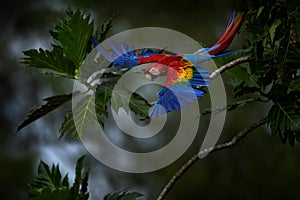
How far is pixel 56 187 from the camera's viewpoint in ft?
1.30

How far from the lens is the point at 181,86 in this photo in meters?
0.37

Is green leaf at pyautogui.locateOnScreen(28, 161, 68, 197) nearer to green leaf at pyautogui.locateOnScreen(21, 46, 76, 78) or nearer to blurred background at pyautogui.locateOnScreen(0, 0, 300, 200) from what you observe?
green leaf at pyautogui.locateOnScreen(21, 46, 76, 78)

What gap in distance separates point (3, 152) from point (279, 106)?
2.72 feet

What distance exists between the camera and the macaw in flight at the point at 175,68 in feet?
1.18

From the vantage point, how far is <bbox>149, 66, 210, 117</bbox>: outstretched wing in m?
0.36

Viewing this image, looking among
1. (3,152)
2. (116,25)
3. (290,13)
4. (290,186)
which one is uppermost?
(116,25)

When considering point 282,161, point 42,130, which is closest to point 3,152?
point 42,130

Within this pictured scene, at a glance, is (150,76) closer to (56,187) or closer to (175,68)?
(175,68)

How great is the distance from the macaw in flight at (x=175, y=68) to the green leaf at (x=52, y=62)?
0.03 meters

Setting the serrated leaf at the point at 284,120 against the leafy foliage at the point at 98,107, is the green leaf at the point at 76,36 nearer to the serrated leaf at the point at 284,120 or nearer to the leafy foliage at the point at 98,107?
the leafy foliage at the point at 98,107

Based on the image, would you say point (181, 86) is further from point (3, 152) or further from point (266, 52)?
point (3, 152)

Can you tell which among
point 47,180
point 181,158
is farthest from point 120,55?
point 181,158

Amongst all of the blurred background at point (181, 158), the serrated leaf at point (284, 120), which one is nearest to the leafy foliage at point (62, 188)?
the serrated leaf at point (284, 120)

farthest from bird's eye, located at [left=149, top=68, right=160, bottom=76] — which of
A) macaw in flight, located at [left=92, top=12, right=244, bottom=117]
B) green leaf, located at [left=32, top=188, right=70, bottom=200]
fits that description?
green leaf, located at [left=32, top=188, right=70, bottom=200]
